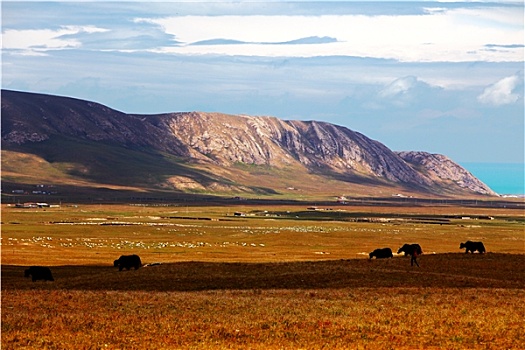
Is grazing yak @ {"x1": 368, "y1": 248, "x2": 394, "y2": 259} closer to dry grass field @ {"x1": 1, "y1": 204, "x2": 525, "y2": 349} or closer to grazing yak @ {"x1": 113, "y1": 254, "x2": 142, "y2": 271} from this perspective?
dry grass field @ {"x1": 1, "y1": 204, "x2": 525, "y2": 349}

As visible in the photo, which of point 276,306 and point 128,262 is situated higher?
point 276,306

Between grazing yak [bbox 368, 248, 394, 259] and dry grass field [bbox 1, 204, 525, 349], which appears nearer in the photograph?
dry grass field [bbox 1, 204, 525, 349]

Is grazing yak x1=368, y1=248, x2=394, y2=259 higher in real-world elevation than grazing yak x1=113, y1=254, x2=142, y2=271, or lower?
higher

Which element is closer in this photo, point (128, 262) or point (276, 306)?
point (276, 306)

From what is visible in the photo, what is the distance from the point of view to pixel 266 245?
11112 cm

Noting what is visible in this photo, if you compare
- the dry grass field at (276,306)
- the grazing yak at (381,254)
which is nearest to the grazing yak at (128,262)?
the dry grass field at (276,306)

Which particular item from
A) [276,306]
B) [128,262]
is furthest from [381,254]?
[276,306]

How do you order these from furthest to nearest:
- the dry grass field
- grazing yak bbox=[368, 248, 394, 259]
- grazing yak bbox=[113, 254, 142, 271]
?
grazing yak bbox=[368, 248, 394, 259] → grazing yak bbox=[113, 254, 142, 271] → the dry grass field

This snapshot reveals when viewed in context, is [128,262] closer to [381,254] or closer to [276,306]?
[381,254]

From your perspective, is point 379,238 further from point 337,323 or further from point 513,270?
point 337,323

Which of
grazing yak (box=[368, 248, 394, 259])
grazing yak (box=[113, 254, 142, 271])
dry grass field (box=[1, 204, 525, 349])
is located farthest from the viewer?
grazing yak (box=[368, 248, 394, 259])

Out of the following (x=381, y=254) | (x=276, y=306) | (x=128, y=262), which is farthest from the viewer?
(x=381, y=254)

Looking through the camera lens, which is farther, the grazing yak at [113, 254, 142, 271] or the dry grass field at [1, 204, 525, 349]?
the grazing yak at [113, 254, 142, 271]

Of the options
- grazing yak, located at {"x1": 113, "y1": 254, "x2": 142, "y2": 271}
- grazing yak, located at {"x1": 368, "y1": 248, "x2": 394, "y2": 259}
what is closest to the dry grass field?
grazing yak, located at {"x1": 113, "y1": 254, "x2": 142, "y2": 271}
